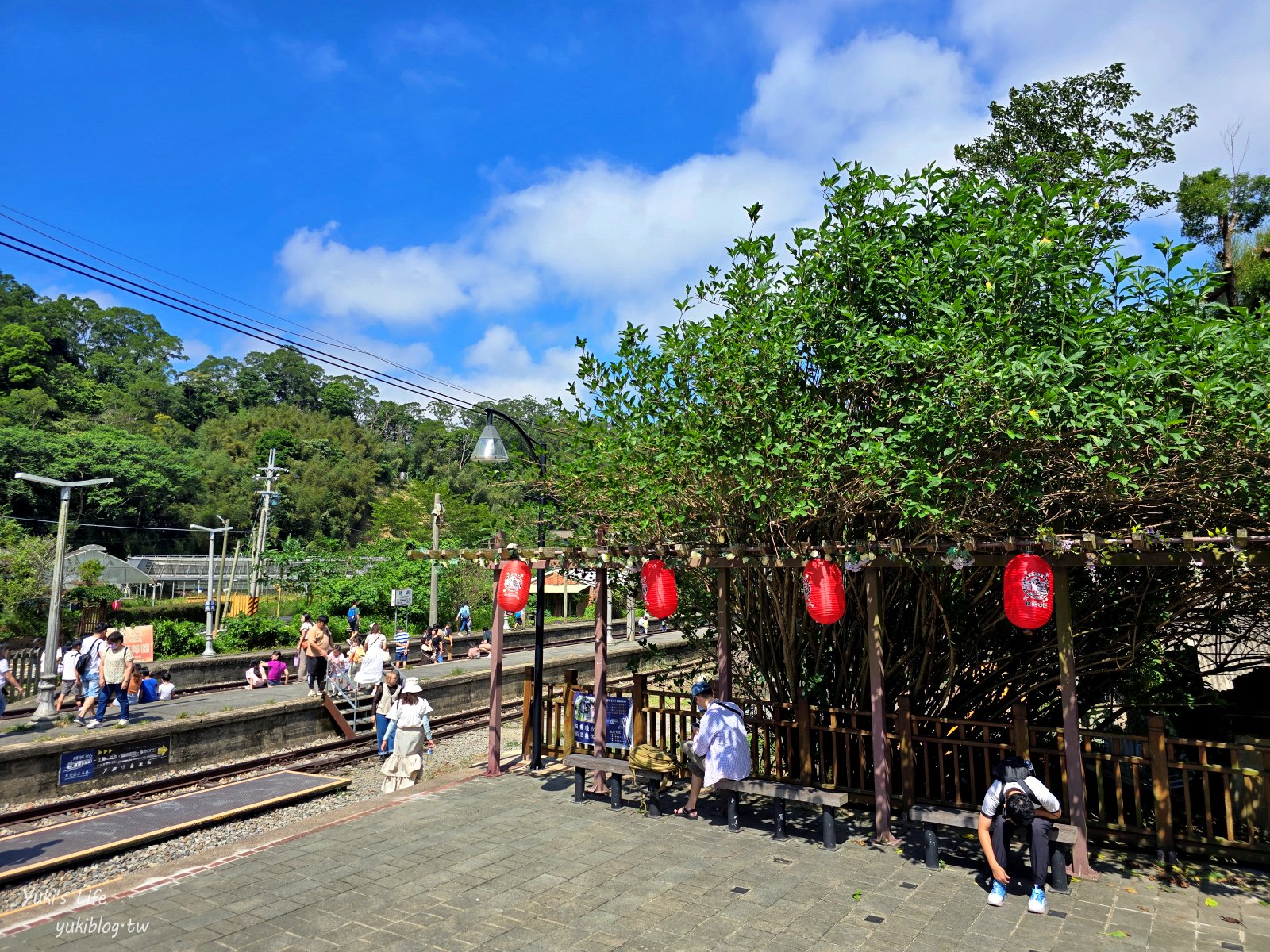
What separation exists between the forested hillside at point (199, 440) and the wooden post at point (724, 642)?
24.2 m

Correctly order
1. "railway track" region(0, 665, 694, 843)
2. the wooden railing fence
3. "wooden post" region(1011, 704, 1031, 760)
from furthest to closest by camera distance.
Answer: "railway track" region(0, 665, 694, 843)
"wooden post" region(1011, 704, 1031, 760)
the wooden railing fence

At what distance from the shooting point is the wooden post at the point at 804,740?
8656mm

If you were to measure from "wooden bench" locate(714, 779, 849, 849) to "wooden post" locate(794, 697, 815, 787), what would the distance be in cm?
45

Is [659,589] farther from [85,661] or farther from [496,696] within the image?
[85,661]

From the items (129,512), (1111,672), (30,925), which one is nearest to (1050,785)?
(1111,672)

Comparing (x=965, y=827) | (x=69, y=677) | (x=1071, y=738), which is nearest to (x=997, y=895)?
(x=965, y=827)

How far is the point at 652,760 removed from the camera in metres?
8.90

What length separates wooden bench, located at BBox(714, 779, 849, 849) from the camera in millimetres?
7645

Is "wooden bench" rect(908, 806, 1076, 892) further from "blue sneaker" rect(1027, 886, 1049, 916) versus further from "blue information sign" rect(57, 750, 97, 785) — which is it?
"blue information sign" rect(57, 750, 97, 785)

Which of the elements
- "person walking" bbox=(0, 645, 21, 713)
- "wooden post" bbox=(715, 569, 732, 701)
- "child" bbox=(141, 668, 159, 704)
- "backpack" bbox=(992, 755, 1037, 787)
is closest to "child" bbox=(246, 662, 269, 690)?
"child" bbox=(141, 668, 159, 704)

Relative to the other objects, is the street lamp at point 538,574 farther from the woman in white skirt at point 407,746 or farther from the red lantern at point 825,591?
the red lantern at point 825,591

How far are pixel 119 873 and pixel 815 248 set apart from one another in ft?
31.9

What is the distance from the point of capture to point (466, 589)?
114ft

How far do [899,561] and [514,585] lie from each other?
15.7ft
